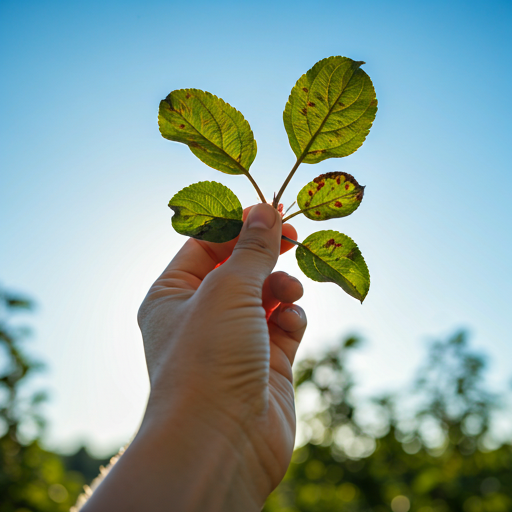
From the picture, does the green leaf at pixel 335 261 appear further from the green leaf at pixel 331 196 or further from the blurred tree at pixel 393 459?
Result: the blurred tree at pixel 393 459

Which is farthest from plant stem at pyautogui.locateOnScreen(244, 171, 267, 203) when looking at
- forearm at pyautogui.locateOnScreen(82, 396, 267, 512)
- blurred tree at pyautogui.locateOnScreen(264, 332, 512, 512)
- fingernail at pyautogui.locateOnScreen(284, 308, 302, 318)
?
blurred tree at pyautogui.locateOnScreen(264, 332, 512, 512)

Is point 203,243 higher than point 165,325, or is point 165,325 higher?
point 203,243

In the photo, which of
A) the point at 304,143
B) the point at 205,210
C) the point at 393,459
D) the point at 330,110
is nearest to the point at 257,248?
the point at 205,210

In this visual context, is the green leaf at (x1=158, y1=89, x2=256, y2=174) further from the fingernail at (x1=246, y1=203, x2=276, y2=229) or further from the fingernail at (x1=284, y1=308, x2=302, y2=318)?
the fingernail at (x1=284, y1=308, x2=302, y2=318)

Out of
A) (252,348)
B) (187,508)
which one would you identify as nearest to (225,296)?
(252,348)

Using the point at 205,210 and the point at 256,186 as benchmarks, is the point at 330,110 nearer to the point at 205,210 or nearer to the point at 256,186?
the point at 256,186

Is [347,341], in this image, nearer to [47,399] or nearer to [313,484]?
[313,484]
